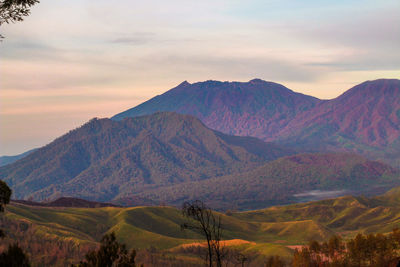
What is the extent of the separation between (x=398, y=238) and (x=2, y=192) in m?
132

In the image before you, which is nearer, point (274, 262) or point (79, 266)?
point (79, 266)

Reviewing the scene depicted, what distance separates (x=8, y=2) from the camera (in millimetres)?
33562

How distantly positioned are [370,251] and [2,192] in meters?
134

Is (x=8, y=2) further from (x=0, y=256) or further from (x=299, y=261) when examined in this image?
(x=299, y=261)

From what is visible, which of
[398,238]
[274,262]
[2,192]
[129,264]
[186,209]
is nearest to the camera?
[186,209]

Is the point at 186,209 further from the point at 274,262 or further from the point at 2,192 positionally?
the point at 274,262

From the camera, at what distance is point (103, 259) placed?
34.7m

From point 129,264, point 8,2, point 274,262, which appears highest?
point 8,2

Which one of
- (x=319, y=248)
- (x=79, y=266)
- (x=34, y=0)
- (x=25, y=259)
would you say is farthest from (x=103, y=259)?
(x=319, y=248)

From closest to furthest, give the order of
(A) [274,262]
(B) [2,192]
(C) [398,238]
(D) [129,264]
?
(B) [2,192] → (D) [129,264] → (C) [398,238] → (A) [274,262]

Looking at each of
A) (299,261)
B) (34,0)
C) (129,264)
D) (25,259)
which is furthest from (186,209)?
(299,261)

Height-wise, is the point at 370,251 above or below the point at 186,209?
below

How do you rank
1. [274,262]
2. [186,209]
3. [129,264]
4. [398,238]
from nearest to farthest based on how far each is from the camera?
1. [186,209]
2. [129,264]
3. [398,238]
4. [274,262]

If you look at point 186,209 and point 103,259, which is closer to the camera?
point 186,209
